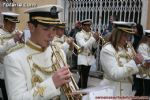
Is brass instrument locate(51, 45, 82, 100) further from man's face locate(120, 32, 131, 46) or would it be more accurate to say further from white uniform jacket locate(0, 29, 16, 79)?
white uniform jacket locate(0, 29, 16, 79)

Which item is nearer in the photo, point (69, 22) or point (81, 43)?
point (81, 43)

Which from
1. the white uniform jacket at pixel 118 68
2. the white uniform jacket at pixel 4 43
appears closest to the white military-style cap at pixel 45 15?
the white uniform jacket at pixel 118 68

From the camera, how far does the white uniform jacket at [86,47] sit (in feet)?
29.0

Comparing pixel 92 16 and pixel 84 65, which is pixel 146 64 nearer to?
pixel 84 65

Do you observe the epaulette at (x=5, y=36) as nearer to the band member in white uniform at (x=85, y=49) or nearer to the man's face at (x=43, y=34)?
the band member in white uniform at (x=85, y=49)

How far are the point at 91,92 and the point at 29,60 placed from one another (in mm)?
671

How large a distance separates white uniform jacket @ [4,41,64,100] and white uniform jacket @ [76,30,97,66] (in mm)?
5670

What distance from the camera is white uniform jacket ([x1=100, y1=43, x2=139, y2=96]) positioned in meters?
4.40

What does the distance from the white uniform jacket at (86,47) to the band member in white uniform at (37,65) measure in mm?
5662

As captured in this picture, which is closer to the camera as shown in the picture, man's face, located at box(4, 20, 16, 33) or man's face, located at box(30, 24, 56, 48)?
man's face, located at box(30, 24, 56, 48)

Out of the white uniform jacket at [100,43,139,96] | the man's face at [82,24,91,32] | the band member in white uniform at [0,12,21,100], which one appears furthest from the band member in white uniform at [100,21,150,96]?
the man's face at [82,24,91,32]

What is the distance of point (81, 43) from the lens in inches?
349

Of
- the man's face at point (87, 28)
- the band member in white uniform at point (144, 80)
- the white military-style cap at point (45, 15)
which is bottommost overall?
the band member in white uniform at point (144, 80)

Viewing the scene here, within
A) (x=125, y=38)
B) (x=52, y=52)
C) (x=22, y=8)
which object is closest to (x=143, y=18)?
(x=22, y=8)
